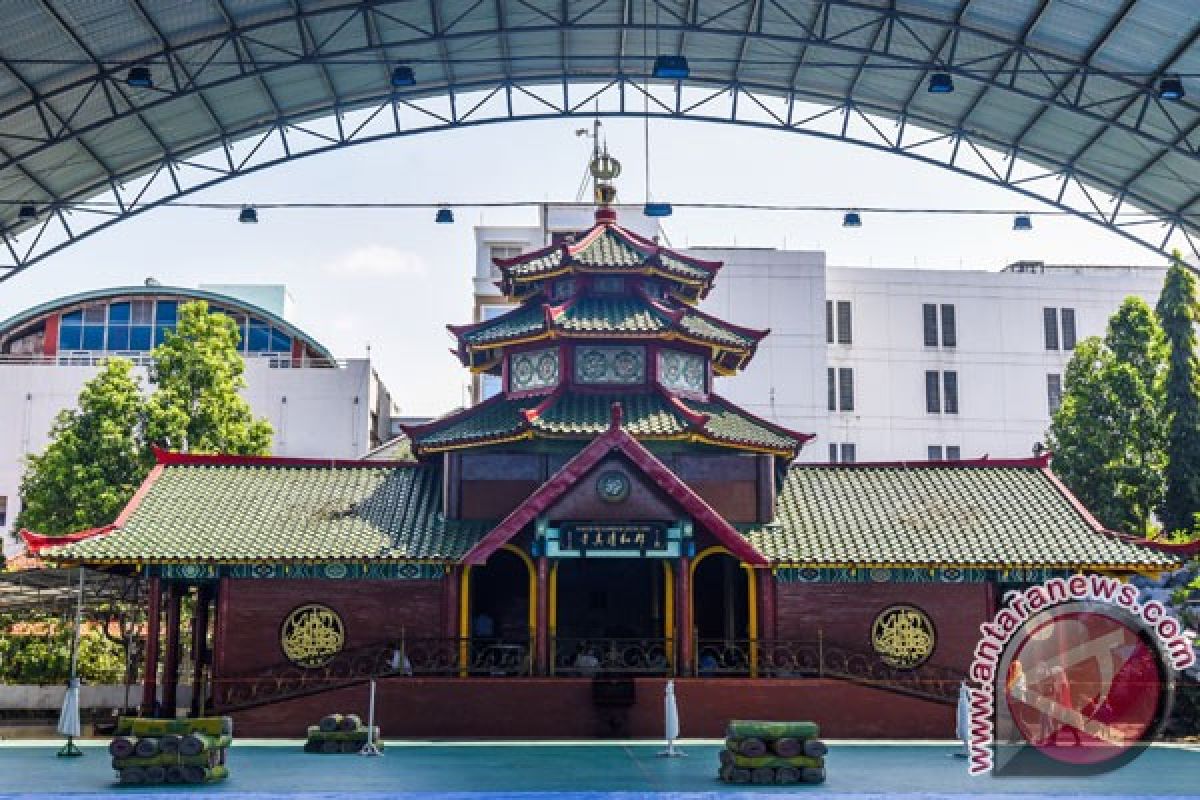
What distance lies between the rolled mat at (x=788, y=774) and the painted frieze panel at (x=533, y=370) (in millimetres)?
13600

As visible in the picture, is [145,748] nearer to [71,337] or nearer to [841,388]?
[841,388]

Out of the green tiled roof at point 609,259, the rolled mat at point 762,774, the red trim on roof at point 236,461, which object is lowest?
the rolled mat at point 762,774

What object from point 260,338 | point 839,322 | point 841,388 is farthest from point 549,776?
point 260,338

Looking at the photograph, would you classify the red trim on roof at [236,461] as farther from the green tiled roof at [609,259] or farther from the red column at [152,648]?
the green tiled roof at [609,259]

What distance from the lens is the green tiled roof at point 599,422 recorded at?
2758 cm

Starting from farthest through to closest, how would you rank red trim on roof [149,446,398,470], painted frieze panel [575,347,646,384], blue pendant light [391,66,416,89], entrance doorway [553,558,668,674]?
painted frieze panel [575,347,646,384]
red trim on roof [149,446,398,470]
entrance doorway [553,558,668,674]
blue pendant light [391,66,416,89]

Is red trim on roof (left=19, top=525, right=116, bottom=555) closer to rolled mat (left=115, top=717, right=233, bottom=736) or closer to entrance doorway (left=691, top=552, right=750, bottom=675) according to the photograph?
rolled mat (left=115, top=717, right=233, bottom=736)

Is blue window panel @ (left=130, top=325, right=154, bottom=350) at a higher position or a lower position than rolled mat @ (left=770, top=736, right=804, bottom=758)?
higher

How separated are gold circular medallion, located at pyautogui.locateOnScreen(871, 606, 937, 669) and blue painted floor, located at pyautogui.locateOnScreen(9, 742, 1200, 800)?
3831 millimetres

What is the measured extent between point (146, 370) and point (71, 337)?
6.29m

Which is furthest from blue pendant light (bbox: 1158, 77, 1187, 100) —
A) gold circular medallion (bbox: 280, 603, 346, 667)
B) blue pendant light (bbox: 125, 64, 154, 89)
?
blue pendant light (bbox: 125, 64, 154, 89)

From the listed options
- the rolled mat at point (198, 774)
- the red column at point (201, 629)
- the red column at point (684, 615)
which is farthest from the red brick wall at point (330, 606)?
the rolled mat at point (198, 774)

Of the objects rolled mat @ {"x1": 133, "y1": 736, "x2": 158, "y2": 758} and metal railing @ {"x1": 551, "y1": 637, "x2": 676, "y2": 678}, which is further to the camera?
metal railing @ {"x1": 551, "y1": 637, "x2": 676, "y2": 678}

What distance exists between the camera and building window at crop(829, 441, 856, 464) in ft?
175
